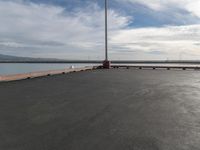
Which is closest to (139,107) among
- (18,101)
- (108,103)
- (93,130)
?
(108,103)

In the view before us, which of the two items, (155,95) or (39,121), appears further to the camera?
(155,95)

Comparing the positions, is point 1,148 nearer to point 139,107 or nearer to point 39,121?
point 39,121

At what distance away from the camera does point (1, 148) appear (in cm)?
489

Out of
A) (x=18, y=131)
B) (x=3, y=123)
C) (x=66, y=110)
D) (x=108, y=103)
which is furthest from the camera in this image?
(x=108, y=103)

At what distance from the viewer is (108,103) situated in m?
9.37

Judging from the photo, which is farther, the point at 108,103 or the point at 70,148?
the point at 108,103

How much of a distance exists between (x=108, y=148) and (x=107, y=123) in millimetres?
1738

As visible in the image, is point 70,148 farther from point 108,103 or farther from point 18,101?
point 18,101

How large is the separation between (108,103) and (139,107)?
1232mm

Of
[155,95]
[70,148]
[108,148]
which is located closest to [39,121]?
[70,148]

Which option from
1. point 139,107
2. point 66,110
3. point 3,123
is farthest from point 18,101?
point 139,107

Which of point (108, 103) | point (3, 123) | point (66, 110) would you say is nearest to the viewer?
point (3, 123)

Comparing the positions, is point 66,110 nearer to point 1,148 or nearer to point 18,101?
point 18,101

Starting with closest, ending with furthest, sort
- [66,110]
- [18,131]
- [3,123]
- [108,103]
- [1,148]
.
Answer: [1,148]
[18,131]
[3,123]
[66,110]
[108,103]
